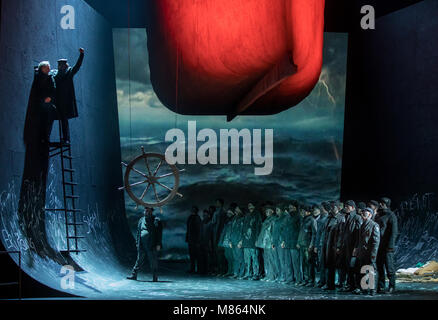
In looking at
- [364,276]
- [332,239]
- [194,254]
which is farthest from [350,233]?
[194,254]

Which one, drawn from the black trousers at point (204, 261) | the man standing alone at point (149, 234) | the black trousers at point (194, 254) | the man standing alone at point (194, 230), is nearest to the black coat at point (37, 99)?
the man standing alone at point (149, 234)

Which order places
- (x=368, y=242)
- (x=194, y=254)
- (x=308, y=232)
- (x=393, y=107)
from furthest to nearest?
1. (x=393, y=107)
2. (x=194, y=254)
3. (x=308, y=232)
4. (x=368, y=242)

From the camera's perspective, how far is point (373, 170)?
45.7ft

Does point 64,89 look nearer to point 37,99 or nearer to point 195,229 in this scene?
point 37,99

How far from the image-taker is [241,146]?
14.4 metres

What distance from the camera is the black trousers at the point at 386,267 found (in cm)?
972

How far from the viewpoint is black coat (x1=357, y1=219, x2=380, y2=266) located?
952 centimetres

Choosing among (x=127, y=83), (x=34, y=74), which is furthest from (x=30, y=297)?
(x=127, y=83)

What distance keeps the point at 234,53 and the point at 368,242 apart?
12.5 ft

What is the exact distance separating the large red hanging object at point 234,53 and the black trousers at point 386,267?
3.09m

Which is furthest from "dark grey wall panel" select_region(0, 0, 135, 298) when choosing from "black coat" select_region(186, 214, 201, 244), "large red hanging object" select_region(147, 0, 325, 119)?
"black coat" select_region(186, 214, 201, 244)

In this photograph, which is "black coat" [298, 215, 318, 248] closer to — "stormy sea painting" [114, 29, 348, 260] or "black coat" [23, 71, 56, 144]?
"stormy sea painting" [114, 29, 348, 260]

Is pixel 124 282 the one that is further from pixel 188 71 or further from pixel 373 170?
pixel 373 170

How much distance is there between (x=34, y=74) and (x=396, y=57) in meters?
6.96
